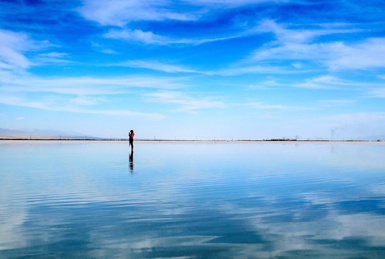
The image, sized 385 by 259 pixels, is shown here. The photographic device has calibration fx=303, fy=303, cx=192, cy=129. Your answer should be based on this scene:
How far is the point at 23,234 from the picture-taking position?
6488 mm

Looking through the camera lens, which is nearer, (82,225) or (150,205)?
(82,225)

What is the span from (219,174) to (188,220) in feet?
28.0

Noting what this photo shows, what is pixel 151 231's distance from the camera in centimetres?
668

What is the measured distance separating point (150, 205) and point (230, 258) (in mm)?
4242

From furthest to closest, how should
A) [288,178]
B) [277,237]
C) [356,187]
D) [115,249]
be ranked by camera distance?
[288,178] < [356,187] < [277,237] < [115,249]

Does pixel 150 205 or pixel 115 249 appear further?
pixel 150 205

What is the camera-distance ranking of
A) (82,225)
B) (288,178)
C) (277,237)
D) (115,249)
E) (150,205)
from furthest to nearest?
(288,178), (150,205), (82,225), (277,237), (115,249)

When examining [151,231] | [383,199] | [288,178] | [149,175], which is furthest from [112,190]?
[383,199]

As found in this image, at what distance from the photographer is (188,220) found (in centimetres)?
752

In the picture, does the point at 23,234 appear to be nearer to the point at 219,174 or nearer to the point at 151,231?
the point at 151,231

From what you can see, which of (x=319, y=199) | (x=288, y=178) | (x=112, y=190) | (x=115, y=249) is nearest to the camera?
(x=115, y=249)

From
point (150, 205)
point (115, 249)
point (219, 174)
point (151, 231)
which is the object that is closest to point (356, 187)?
point (219, 174)

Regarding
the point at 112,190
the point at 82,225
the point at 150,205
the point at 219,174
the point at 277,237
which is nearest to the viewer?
the point at 277,237

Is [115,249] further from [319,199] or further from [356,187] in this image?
[356,187]
